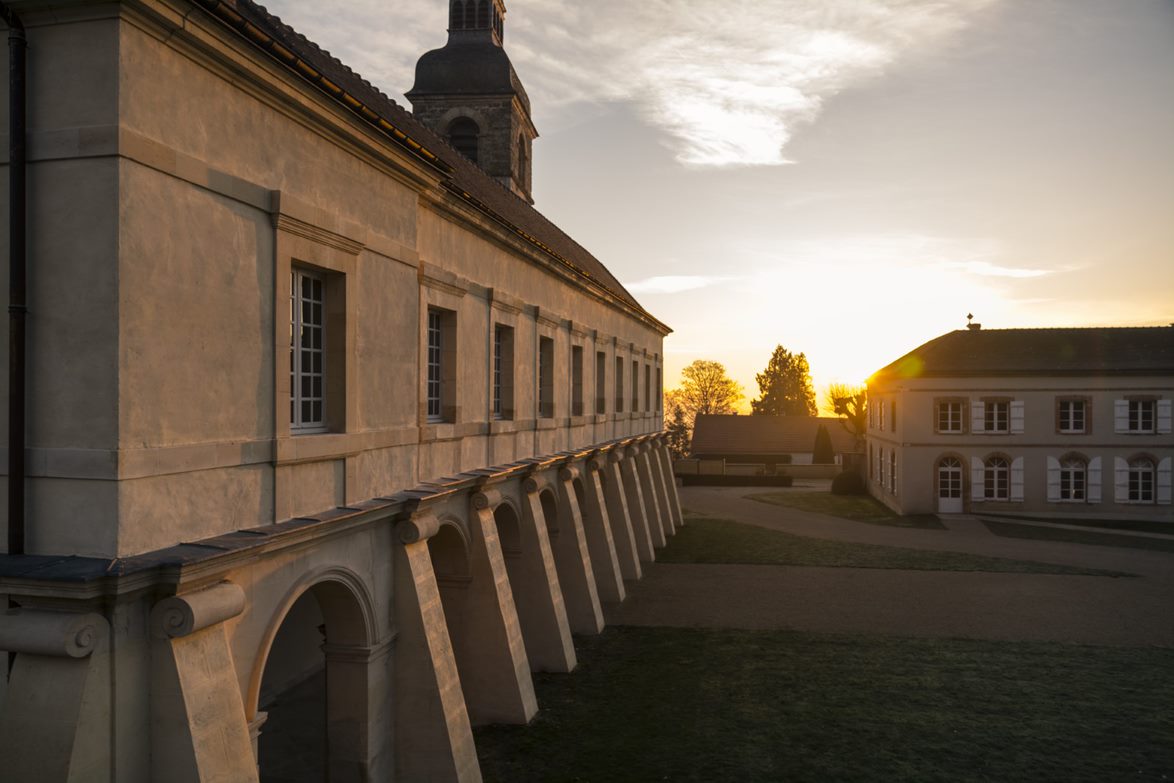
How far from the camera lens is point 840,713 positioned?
1400 cm

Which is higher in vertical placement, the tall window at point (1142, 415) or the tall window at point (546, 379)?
the tall window at point (546, 379)

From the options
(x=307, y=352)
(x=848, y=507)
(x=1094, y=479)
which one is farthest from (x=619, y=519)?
(x=1094, y=479)

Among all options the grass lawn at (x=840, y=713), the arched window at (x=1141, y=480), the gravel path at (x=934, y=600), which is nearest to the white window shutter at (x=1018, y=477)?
the arched window at (x=1141, y=480)

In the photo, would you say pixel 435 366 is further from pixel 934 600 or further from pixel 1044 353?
pixel 1044 353

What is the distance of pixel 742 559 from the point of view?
27938 mm

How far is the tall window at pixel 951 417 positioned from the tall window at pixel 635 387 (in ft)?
52.7

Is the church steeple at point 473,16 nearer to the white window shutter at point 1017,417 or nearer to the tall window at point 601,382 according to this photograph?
the tall window at point 601,382

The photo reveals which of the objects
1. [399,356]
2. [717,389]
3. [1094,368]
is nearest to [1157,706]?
[399,356]

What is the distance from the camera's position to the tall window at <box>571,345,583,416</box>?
21.2 m

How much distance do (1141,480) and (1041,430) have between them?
474 centimetres

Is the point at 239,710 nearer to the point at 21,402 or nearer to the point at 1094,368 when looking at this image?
the point at 21,402

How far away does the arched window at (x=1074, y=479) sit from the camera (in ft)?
122

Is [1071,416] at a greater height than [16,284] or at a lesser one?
lesser

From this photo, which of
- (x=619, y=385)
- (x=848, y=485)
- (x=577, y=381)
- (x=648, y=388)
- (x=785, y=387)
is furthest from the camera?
(x=785, y=387)
